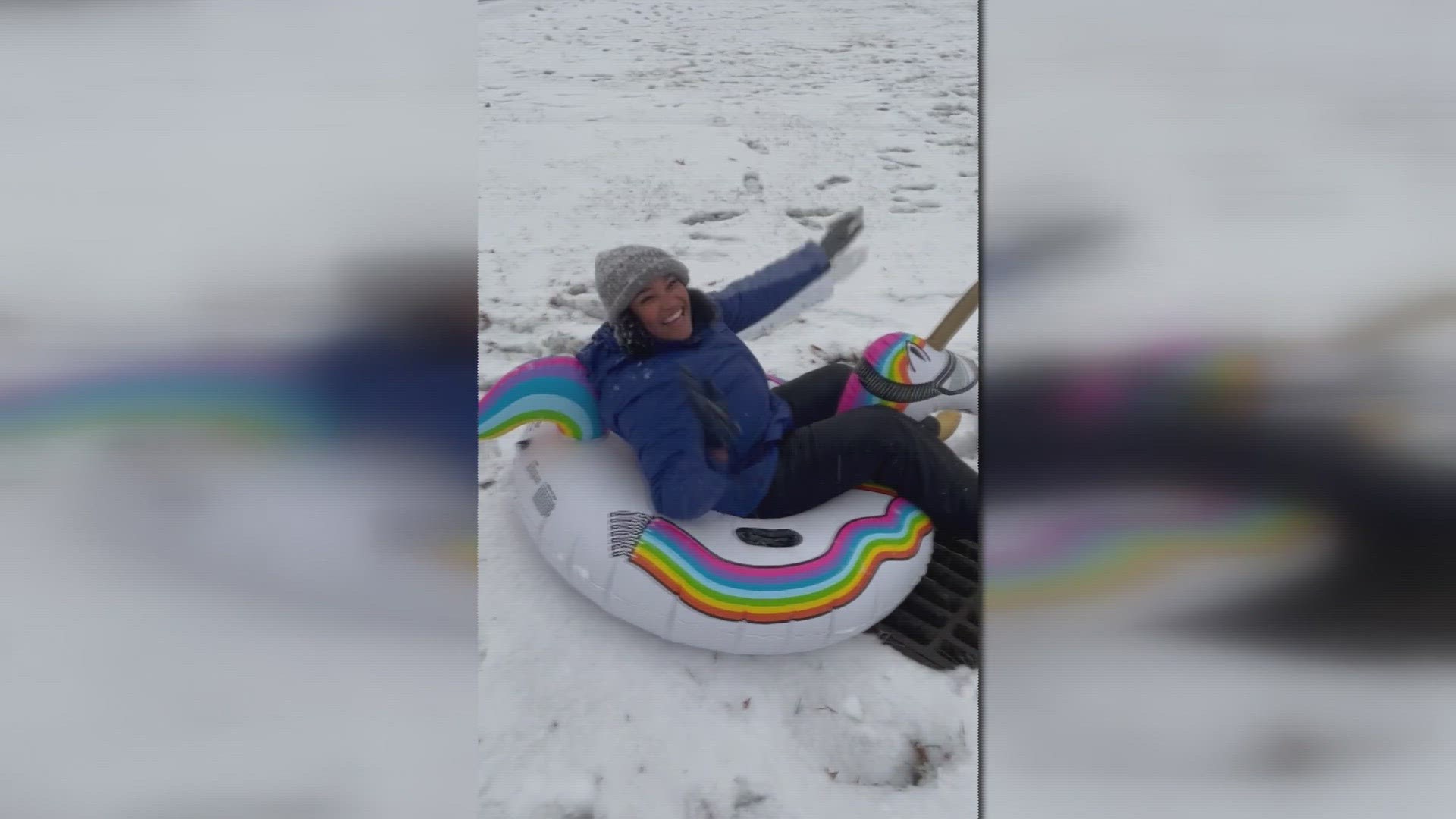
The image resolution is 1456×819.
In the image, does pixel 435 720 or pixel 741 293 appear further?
pixel 741 293

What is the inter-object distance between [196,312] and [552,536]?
18.6 inches

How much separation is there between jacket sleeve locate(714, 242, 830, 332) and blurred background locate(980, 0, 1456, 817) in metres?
0.52

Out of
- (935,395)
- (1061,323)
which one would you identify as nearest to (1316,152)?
(1061,323)

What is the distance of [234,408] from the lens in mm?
608

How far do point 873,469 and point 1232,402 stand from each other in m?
0.49

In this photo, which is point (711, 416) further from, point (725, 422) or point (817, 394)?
point (817, 394)

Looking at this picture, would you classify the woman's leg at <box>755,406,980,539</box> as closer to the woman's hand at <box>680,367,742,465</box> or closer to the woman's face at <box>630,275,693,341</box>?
the woman's hand at <box>680,367,742,465</box>

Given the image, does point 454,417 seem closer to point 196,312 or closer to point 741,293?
point 196,312

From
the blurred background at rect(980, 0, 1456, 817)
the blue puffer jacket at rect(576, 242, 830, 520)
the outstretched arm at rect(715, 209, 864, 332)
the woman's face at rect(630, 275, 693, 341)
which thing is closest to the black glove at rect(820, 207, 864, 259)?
the outstretched arm at rect(715, 209, 864, 332)

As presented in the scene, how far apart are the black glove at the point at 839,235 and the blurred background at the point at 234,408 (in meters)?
0.66

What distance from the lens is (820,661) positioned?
3.07 ft

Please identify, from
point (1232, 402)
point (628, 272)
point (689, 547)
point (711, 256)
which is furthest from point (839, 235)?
point (1232, 402)

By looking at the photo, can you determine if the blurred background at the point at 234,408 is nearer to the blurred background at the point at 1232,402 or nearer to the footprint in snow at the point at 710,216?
the blurred background at the point at 1232,402

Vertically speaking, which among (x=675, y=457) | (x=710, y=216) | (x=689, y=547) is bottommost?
(x=689, y=547)
